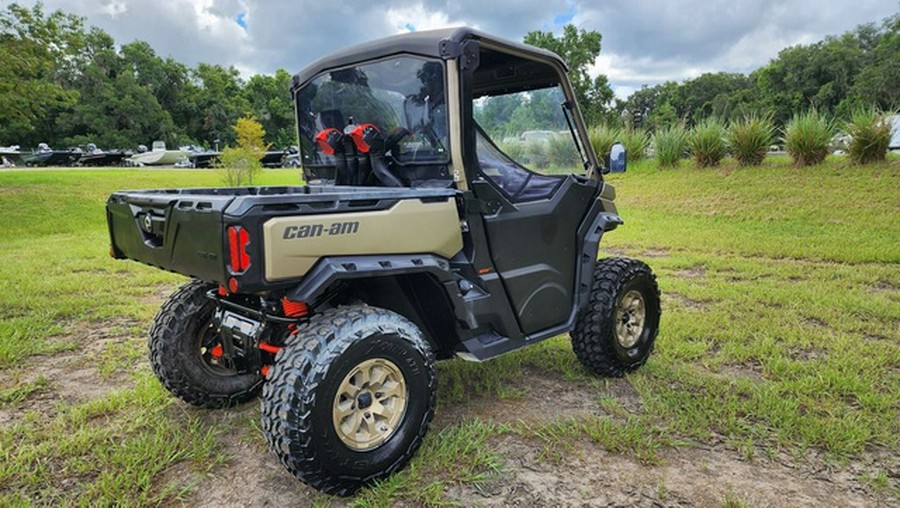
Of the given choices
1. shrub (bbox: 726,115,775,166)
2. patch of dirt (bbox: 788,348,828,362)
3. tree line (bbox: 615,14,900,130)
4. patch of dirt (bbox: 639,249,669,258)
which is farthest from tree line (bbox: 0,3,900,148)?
patch of dirt (bbox: 788,348,828,362)

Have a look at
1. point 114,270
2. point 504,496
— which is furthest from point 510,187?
point 114,270

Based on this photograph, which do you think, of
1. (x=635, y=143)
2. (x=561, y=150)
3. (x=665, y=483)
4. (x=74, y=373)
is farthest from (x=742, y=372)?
(x=635, y=143)

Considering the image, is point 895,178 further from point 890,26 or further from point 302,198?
point 890,26

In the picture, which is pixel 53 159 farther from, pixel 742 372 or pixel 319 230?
pixel 742 372

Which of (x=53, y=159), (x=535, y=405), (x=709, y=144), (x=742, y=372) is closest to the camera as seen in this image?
(x=535, y=405)

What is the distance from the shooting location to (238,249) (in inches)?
83.9

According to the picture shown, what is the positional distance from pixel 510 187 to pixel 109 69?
6619 cm

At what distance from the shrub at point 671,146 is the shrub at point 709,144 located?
1.47ft

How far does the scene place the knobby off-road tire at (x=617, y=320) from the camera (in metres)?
3.53

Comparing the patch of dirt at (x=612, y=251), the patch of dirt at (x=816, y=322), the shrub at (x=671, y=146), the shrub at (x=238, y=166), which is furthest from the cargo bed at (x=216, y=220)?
the shrub at (x=238, y=166)

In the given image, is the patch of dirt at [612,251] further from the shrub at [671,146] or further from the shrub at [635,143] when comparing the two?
the shrub at [635,143]

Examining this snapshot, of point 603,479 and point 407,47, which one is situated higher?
point 407,47

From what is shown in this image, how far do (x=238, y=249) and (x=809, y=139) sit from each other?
12022 millimetres

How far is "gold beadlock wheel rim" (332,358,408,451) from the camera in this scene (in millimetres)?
2369
